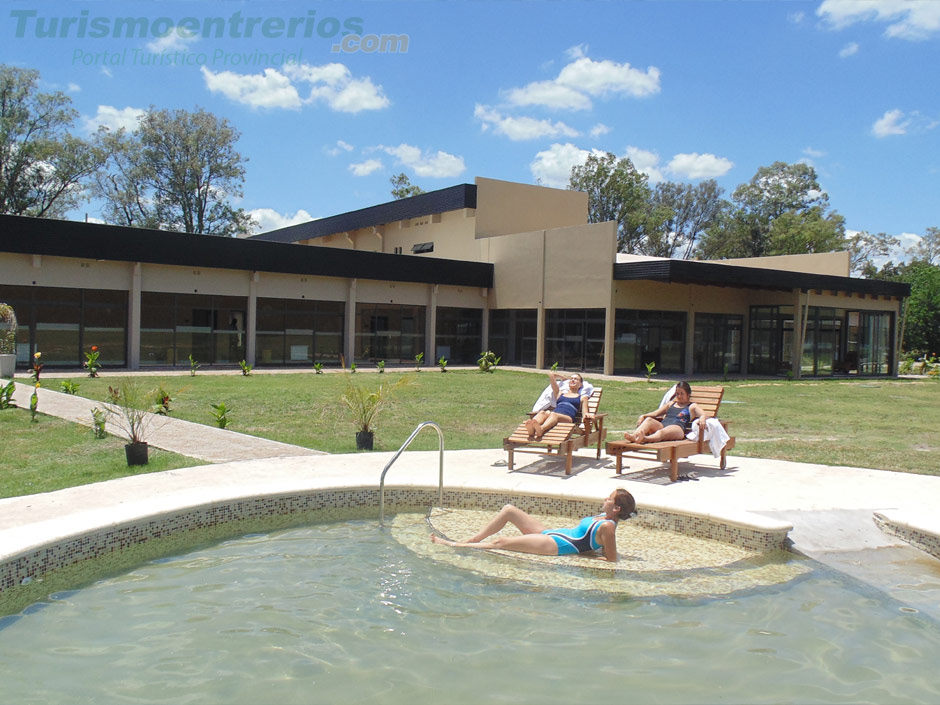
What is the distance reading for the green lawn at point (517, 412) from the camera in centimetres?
1020

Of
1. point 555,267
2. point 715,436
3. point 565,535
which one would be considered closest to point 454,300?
point 555,267

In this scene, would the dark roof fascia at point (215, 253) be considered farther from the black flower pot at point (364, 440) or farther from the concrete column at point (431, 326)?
the black flower pot at point (364, 440)

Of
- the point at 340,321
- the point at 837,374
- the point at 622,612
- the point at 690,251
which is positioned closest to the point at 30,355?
the point at 340,321

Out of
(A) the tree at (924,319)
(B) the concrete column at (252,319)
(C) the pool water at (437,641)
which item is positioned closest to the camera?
(C) the pool water at (437,641)

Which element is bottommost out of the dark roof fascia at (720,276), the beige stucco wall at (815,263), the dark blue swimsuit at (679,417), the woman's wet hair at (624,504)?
the woman's wet hair at (624,504)

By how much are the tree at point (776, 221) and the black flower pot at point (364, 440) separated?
5247 cm

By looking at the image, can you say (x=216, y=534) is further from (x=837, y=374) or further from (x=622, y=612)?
(x=837, y=374)

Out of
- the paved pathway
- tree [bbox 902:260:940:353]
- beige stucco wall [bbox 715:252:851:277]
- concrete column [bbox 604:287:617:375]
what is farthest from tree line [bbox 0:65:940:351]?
the paved pathway

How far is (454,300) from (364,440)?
68.5 ft

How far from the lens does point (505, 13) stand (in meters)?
18.2

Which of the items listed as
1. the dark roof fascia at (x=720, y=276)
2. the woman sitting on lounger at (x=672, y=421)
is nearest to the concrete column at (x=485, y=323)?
the dark roof fascia at (x=720, y=276)

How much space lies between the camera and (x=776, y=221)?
57531 mm

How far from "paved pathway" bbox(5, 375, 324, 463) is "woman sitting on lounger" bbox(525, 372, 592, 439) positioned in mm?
2816

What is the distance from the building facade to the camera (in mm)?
22000
